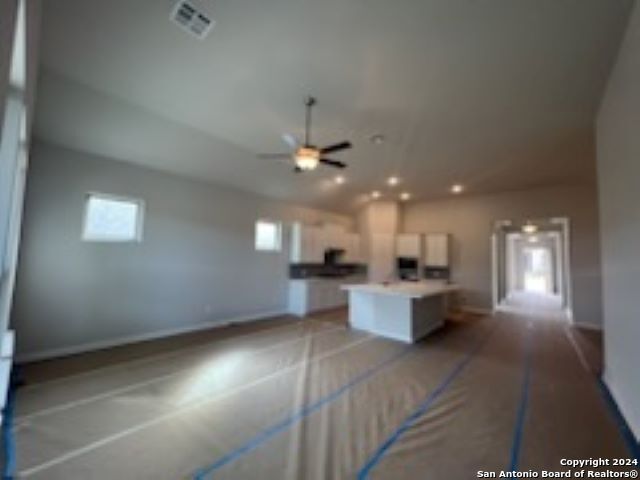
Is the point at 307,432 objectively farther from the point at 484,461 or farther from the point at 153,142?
the point at 153,142

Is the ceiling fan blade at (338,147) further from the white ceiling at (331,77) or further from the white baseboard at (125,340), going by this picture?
the white baseboard at (125,340)

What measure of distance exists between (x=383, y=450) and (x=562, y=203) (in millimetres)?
7325

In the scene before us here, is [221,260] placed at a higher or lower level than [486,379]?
higher

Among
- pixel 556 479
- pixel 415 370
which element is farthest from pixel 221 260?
pixel 556 479

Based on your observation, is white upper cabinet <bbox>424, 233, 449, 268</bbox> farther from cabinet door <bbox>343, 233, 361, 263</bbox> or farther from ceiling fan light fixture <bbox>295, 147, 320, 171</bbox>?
ceiling fan light fixture <bbox>295, 147, 320, 171</bbox>

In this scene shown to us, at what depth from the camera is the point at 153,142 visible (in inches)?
166

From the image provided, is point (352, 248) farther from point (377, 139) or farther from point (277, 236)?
point (377, 139)

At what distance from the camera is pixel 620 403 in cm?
276

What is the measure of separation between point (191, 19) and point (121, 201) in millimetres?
3418

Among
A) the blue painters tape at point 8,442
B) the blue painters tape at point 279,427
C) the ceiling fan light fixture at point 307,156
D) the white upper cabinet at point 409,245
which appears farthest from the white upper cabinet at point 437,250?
the blue painters tape at point 8,442

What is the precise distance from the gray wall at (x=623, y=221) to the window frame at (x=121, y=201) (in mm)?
5996

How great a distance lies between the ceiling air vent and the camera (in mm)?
2185

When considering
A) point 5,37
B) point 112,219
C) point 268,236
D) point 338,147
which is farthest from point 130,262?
point 5,37

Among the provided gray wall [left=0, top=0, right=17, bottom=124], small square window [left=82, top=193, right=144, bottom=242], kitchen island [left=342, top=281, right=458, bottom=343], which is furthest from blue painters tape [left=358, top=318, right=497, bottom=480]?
small square window [left=82, top=193, right=144, bottom=242]
